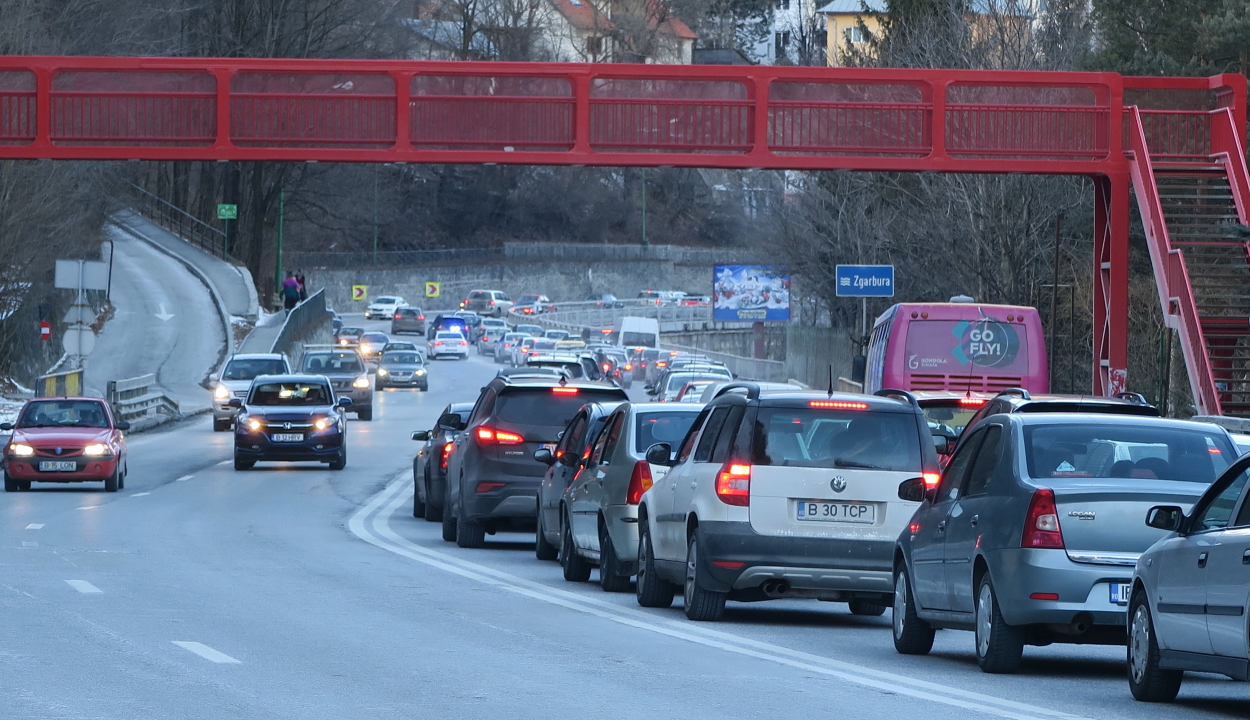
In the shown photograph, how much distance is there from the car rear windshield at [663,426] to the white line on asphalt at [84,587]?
4422 millimetres

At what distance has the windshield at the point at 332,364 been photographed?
169 ft

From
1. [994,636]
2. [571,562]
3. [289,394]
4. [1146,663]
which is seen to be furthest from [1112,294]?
[1146,663]

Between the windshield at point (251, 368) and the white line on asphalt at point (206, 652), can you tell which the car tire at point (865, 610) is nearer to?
the white line on asphalt at point (206, 652)

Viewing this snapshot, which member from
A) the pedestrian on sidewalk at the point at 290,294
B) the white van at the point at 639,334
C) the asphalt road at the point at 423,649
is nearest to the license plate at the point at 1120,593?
the asphalt road at the point at 423,649

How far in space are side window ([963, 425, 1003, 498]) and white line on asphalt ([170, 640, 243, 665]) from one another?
4235 millimetres

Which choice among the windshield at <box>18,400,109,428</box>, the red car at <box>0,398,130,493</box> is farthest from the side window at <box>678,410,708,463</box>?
the windshield at <box>18,400,109,428</box>

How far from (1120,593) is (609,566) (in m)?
6.21

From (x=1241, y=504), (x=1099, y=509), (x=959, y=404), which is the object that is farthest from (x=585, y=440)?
(x=1241, y=504)

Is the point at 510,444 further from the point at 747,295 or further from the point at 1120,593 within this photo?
the point at 747,295

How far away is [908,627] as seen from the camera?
37.9 ft

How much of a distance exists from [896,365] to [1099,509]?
658 inches

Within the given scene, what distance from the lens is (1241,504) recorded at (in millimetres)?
8727

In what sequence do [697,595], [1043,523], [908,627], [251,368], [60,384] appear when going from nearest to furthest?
[1043,523] < [908,627] < [697,595] < [60,384] < [251,368]

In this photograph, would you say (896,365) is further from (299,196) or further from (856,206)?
(299,196)
